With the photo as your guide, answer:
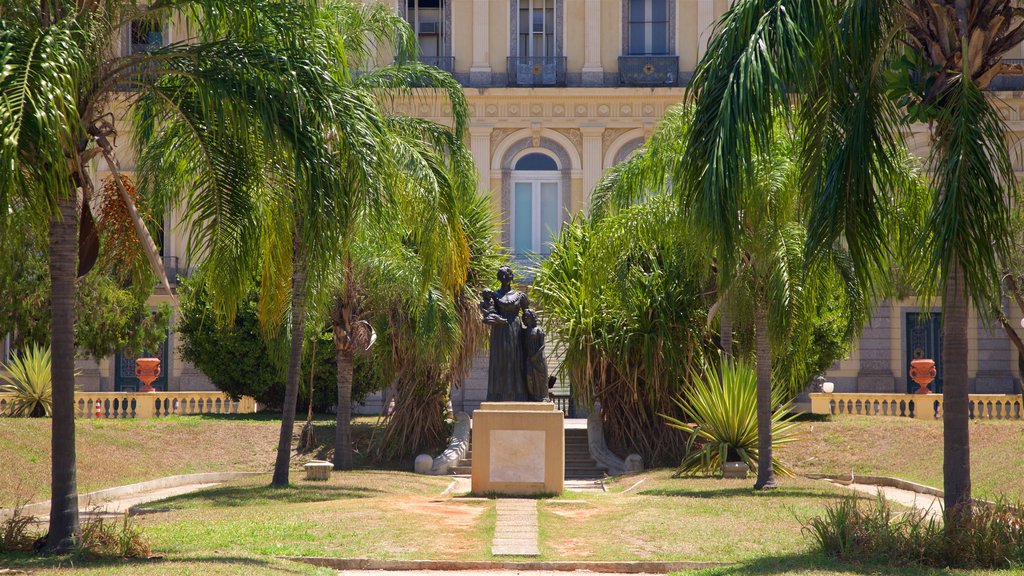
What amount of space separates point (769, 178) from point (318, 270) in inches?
296

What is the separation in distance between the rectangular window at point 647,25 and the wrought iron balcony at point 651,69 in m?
0.72

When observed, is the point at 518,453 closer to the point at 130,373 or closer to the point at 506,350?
the point at 506,350

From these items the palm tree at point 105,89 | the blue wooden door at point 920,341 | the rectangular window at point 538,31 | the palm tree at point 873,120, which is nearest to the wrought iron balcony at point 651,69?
the rectangular window at point 538,31

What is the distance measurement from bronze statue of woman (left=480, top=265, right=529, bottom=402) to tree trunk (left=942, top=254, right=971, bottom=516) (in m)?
7.67

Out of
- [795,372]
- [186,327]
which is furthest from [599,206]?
[186,327]

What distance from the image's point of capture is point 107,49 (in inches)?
390

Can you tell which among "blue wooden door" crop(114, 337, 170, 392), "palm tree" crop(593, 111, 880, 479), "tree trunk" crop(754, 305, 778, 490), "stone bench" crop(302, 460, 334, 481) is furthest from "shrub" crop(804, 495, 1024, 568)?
"blue wooden door" crop(114, 337, 170, 392)

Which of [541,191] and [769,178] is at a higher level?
[541,191]

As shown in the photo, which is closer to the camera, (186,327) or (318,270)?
(318,270)

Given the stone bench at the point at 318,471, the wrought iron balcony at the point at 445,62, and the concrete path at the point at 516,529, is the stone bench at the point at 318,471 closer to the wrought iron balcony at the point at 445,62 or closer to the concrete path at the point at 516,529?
the concrete path at the point at 516,529

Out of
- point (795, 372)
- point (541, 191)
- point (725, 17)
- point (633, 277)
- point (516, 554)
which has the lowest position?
point (516, 554)

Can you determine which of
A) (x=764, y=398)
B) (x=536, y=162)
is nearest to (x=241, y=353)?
(x=536, y=162)

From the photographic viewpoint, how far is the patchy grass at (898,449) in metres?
18.5

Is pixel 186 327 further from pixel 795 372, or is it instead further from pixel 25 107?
pixel 25 107
